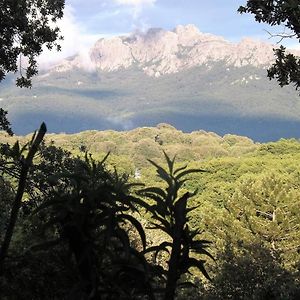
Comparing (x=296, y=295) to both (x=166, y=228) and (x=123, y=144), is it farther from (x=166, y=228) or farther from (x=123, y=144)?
(x=123, y=144)

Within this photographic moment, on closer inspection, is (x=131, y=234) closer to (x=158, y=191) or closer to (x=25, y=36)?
(x=25, y=36)

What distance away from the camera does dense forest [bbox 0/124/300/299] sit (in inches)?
86.4

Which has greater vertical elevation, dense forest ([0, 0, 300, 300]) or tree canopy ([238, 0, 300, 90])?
tree canopy ([238, 0, 300, 90])

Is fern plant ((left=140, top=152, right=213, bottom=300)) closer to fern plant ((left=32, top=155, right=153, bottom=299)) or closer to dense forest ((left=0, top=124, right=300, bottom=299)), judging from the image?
dense forest ((left=0, top=124, right=300, bottom=299))

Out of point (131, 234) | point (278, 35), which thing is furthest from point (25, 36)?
point (131, 234)

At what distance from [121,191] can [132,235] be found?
20911 millimetres

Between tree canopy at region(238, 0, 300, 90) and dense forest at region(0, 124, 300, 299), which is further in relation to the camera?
tree canopy at region(238, 0, 300, 90)

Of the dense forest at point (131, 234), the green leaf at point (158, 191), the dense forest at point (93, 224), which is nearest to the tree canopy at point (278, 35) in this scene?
the dense forest at point (93, 224)

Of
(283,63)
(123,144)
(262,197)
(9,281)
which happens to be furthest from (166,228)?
(123,144)

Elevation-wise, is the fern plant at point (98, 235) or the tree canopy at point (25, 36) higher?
the tree canopy at point (25, 36)

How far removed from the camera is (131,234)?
23172 mm

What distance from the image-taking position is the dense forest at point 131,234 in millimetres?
2195

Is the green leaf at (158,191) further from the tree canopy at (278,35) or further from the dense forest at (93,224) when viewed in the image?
the tree canopy at (278,35)

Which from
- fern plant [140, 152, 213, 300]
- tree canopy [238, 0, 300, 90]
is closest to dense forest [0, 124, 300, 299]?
fern plant [140, 152, 213, 300]
